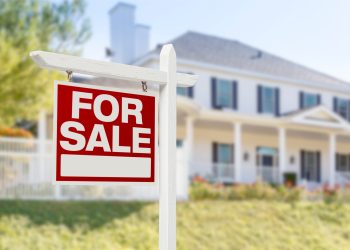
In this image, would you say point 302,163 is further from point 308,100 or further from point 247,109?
point 247,109

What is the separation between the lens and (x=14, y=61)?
12.9 m

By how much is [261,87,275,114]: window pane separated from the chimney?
5.66m

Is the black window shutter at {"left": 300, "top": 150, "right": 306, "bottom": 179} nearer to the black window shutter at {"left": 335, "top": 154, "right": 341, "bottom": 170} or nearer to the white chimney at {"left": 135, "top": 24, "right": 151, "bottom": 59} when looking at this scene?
the black window shutter at {"left": 335, "top": 154, "right": 341, "bottom": 170}

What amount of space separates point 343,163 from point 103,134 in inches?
1007

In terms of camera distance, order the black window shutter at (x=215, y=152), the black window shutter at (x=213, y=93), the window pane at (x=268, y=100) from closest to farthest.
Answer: the black window shutter at (x=213, y=93)
the black window shutter at (x=215, y=152)
the window pane at (x=268, y=100)

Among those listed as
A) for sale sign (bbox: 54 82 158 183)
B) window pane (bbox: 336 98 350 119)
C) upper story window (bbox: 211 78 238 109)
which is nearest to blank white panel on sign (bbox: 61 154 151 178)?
for sale sign (bbox: 54 82 158 183)

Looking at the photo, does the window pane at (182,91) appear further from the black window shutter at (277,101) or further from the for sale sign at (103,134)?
the for sale sign at (103,134)

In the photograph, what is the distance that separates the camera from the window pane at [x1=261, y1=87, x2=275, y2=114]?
23062mm

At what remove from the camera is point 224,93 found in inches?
856

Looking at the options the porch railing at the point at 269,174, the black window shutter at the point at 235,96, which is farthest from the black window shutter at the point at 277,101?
the porch railing at the point at 269,174

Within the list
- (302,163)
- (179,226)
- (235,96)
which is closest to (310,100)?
(302,163)

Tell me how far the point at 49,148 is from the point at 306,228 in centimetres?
735

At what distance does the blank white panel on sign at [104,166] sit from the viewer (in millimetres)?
3371

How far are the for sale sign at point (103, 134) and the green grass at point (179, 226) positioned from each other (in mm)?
7271
